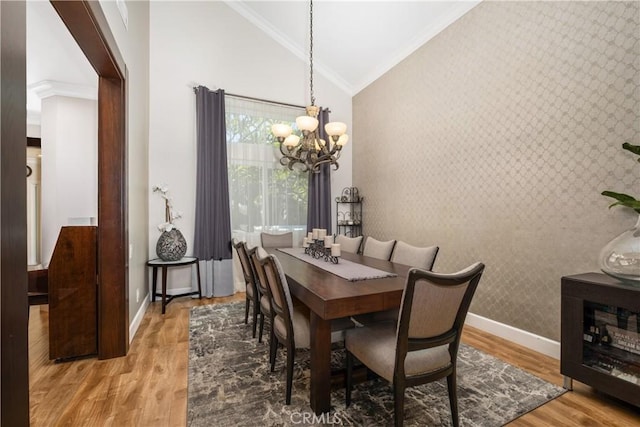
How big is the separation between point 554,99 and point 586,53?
0.35 meters

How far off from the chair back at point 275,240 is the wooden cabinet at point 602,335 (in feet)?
9.36

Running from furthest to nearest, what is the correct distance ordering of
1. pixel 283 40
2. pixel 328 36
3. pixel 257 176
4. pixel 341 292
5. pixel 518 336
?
1. pixel 283 40
2. pixel 257 176
3. pixel 328 36
4. pixel 518 336
5. pixel 341 292

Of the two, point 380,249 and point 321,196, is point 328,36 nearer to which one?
point 321,196

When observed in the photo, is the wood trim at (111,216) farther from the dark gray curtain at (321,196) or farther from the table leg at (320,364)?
the dark gray curtain at (321,196)

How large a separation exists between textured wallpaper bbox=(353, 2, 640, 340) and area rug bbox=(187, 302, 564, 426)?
754mm

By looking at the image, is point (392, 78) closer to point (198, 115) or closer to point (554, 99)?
point (554, 99)

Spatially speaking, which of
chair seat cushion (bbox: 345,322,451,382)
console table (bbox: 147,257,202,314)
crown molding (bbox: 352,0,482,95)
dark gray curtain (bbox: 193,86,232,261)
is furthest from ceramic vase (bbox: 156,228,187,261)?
crown molding (bbox: 352,0,482,95)

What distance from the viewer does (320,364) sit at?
5.73 ft

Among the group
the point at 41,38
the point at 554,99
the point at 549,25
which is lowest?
the point at 554,99

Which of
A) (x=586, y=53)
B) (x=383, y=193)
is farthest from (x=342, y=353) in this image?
(x=586, y=53)

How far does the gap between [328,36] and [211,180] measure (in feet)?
8.90

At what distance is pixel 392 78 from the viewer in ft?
14.2

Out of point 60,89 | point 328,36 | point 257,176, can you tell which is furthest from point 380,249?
point 60,89

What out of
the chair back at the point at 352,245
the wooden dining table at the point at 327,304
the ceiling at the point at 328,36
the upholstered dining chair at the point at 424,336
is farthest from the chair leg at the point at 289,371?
the ceiling at the point at 328,36
